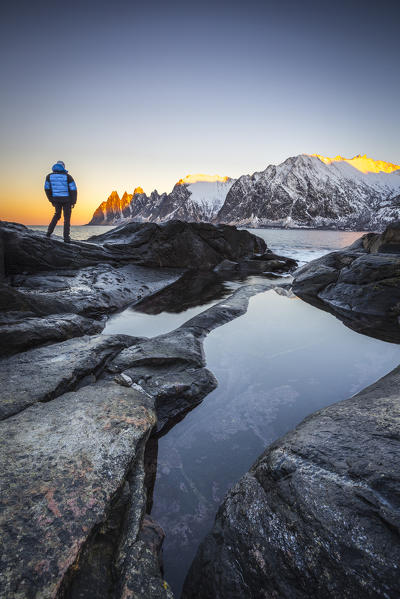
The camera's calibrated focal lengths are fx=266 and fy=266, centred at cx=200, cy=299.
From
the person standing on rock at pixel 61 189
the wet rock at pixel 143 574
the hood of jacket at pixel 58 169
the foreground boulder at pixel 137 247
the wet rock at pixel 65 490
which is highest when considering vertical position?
the hood of jacket at pixel 58 169

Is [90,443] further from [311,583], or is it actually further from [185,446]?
[311,583]

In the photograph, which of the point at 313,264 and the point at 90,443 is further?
the point at 313,264

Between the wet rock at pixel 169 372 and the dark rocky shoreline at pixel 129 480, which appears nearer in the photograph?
the dark rocky shoreline at pixel 129 480

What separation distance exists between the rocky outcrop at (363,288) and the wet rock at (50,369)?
591cm

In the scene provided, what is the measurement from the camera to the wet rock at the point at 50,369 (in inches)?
110

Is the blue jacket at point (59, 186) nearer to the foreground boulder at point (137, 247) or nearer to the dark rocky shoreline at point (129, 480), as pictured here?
the foreground boulder at point (137, 247)

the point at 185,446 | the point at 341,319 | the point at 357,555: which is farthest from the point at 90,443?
the point at 341,319

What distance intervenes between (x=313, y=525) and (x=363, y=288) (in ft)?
27.2

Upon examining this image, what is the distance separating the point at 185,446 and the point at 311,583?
1861 millimetres

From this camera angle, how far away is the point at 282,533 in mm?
1668

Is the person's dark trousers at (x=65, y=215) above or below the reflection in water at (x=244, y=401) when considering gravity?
above

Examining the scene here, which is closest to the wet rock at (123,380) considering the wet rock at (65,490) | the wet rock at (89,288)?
the wet rock at (65,490)

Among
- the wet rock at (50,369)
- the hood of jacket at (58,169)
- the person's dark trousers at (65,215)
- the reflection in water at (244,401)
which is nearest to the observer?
the reflection in water at (244,401)

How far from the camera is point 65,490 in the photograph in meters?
1.73
